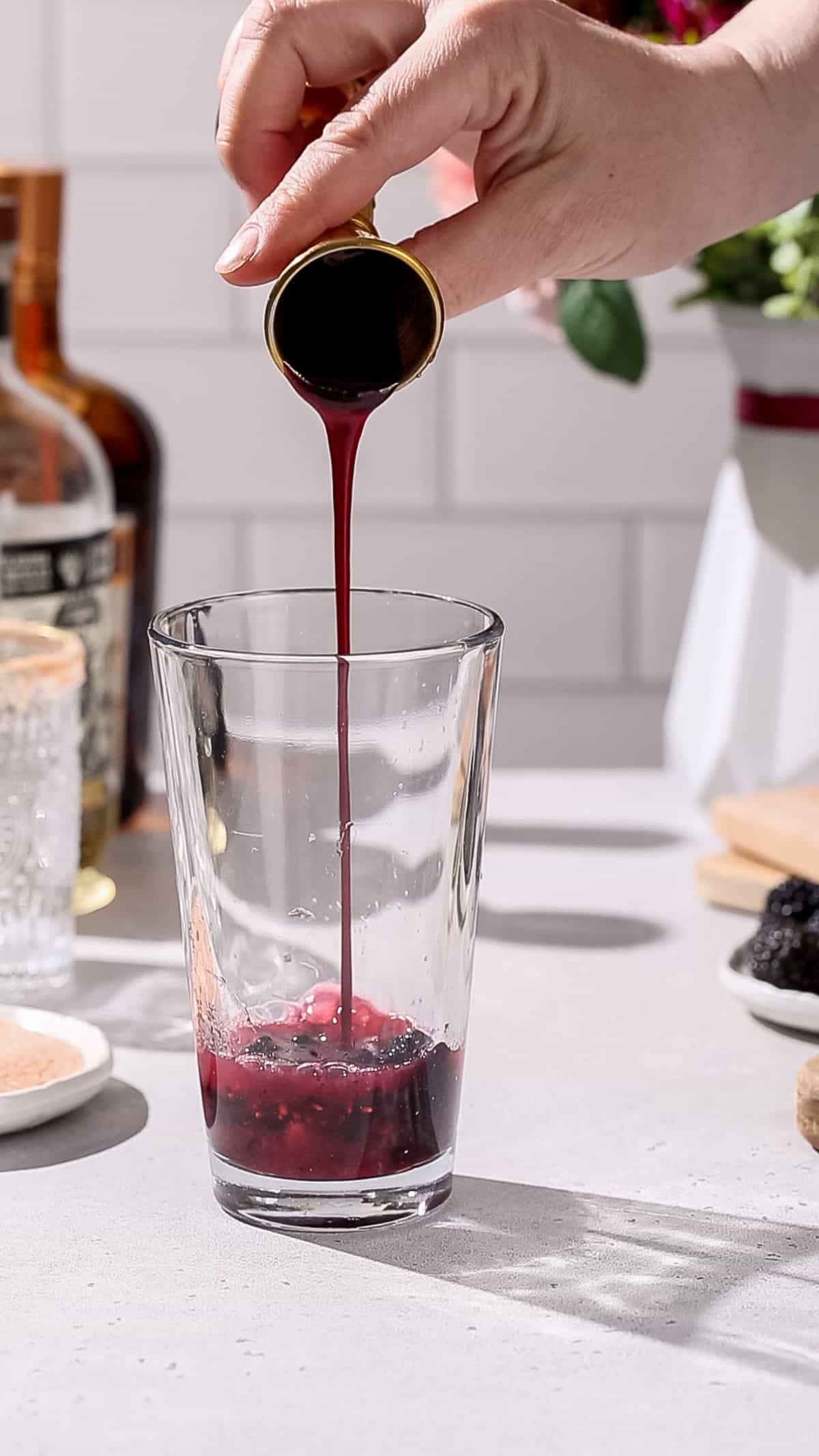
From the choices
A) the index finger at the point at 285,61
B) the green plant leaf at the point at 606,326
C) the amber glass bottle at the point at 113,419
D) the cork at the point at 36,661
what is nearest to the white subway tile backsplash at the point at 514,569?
the amber glass bottle at the point at 113,419

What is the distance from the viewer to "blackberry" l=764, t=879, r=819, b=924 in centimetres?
80

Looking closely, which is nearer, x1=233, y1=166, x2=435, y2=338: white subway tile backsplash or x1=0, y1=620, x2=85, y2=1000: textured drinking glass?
x1=0, y1=620, x2=85, y2=1000: textured drinking glass

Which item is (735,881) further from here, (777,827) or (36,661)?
A: (36,661)

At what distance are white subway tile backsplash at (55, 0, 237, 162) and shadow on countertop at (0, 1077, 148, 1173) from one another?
Result: 1.20m

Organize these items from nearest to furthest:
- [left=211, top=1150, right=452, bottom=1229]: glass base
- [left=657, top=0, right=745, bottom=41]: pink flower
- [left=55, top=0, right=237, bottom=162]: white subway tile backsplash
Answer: [left=211, top=1150, right=452, bottom=1229]: glass base, [left=657, top=0, right=745, bottom=41]: pink flower, [left=55, top=0, right=237, bottom=162]: white subway tile backsplash

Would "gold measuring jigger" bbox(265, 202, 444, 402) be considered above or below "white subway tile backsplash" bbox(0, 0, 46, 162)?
below

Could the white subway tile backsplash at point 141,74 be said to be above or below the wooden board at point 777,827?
above

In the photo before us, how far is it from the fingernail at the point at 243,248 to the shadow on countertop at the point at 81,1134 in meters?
0.31

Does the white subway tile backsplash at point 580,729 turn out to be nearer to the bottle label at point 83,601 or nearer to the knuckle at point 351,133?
the bottle label at point 83,601

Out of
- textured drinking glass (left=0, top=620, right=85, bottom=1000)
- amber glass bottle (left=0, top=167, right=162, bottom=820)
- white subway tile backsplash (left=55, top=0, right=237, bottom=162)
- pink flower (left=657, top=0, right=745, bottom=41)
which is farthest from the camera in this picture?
white subway tile backsplash (left=55, top=0, right=237, bottom=162)

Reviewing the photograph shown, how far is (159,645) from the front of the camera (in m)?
0.61

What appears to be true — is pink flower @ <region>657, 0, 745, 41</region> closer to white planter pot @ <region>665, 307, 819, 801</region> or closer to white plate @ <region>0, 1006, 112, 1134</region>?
white planter pot @ <region>665, 307, 819, 801</region>

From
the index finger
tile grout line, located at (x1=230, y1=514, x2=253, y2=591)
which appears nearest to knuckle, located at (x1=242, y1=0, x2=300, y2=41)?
the index finger

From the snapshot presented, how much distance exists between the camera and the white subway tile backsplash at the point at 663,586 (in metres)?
1.77
